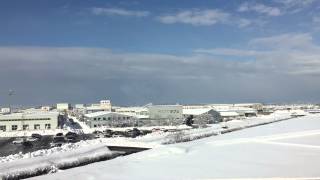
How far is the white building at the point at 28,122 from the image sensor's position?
205ft

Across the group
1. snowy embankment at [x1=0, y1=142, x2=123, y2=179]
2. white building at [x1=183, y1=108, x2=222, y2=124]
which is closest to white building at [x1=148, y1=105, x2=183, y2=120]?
white building at [x1=183, y1=108, x2=222, y2=124]

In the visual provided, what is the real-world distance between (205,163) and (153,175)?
2354 millimetres

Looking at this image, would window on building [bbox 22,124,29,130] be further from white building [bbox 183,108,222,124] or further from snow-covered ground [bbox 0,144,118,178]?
snow-covered ground [bbox 0,144,118,178]

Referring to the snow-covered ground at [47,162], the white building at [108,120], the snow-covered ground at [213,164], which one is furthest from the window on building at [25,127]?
the snow-covered ground at [213,164]

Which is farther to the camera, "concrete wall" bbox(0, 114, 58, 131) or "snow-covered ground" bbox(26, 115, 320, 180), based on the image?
"concrete wall" bbox(0, 114, 58, 131)

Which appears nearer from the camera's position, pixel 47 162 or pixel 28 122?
pixel 47 162

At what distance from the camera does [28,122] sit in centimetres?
6328

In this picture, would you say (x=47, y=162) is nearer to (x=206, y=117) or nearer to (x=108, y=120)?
(x=108, y=120)

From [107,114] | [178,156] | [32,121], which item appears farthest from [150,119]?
[178,156]

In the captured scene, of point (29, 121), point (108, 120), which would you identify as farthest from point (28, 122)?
point (108, 120)

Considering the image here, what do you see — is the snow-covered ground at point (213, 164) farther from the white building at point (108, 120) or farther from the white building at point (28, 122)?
the white building at point (108, 120)

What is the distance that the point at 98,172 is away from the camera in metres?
10.9

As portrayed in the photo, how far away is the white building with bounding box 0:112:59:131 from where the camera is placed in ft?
205

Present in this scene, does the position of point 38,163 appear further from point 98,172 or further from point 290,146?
point 290,146
